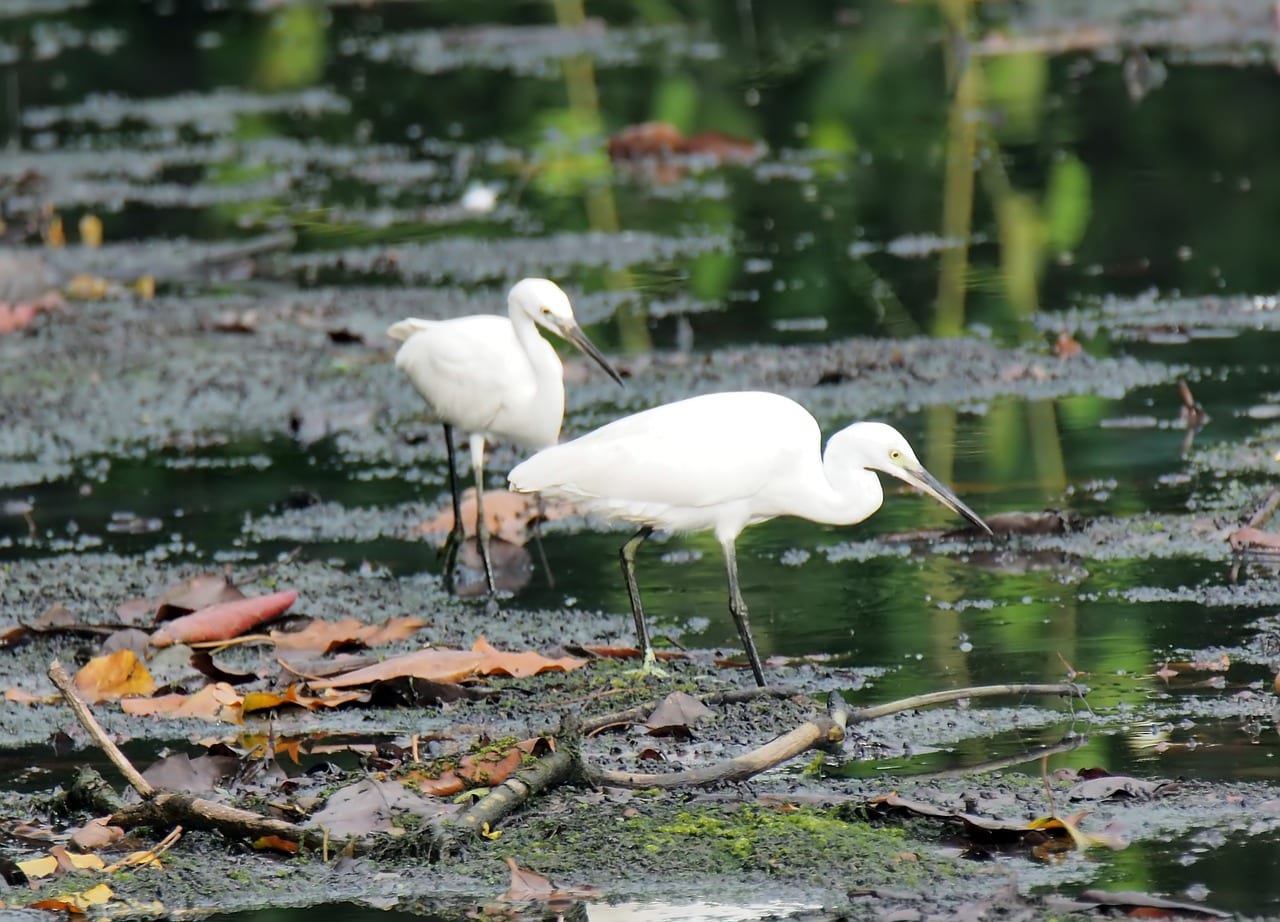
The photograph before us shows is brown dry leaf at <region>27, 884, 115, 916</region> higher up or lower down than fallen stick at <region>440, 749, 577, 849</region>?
lower down

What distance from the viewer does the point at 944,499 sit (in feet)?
19.1

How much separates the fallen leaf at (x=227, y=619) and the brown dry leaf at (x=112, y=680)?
1.11ft

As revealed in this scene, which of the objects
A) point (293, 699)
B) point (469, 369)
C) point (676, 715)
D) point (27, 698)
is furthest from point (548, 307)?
point (676, 715)

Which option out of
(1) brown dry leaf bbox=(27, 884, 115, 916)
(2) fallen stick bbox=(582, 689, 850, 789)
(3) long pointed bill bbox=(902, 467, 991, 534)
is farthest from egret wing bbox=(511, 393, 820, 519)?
(1) brown dry leaf bbox=(27, 884, 115, 916)

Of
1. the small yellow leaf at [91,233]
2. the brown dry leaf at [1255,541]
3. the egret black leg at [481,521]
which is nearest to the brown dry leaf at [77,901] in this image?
the egret black leg at [481,521]

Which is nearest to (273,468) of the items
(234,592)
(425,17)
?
(234,592)

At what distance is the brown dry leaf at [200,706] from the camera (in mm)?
5441

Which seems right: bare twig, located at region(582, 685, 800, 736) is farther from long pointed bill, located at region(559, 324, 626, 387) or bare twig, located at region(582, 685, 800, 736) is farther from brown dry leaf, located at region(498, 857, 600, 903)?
long pointed bill, located at region(559, 324, 626, 387)

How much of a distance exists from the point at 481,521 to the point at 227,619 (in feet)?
3.32

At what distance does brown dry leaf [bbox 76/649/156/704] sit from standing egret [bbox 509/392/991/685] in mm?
1127

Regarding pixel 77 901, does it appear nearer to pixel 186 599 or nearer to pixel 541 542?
pixel 186 599

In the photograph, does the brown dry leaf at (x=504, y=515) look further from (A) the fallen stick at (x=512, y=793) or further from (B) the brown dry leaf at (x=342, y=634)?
(A) the fallen stick at (x=512, y=793)

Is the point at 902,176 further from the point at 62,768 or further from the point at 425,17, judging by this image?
the point at 425,17

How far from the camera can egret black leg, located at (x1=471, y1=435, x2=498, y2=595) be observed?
6.68 meters
